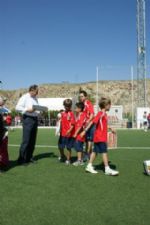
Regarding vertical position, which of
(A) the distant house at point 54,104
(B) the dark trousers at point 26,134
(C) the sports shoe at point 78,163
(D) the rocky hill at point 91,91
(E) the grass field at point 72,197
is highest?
(D) the rocky hill at point 91,91

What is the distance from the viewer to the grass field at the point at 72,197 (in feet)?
15.2

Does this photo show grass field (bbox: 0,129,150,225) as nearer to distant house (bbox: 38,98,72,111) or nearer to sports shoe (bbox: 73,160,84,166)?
sports shoe (bbox: 73,160,84,166)

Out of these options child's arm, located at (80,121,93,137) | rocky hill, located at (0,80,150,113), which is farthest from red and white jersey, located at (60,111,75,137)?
rocky hill, located at (0,80,150,113)

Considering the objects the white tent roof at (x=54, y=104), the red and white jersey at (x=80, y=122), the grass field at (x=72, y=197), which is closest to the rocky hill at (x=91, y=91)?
the white tent roof at (x=54, y=104)

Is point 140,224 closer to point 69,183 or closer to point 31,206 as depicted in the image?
point 31,206

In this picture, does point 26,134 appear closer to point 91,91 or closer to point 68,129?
point 68,129

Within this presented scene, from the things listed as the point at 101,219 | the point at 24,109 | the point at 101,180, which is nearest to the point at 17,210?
the point at 101,219

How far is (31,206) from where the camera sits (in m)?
5.18

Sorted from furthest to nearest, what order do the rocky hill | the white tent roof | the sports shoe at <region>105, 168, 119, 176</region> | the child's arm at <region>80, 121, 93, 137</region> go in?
the rocky hill
the white tent roof
the child's arm at <region>80, 121, 93, 137</region>
the sports shoe at <region>105, 168, 119, 176</region>

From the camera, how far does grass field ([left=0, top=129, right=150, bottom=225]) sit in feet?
15.2

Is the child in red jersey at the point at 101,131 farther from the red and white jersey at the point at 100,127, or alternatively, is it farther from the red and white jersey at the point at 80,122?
the red and white jersey at the point at 80,122

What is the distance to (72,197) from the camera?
5.69m

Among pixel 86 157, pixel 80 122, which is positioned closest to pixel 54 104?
pixel 86 157

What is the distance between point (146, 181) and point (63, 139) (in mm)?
3240
